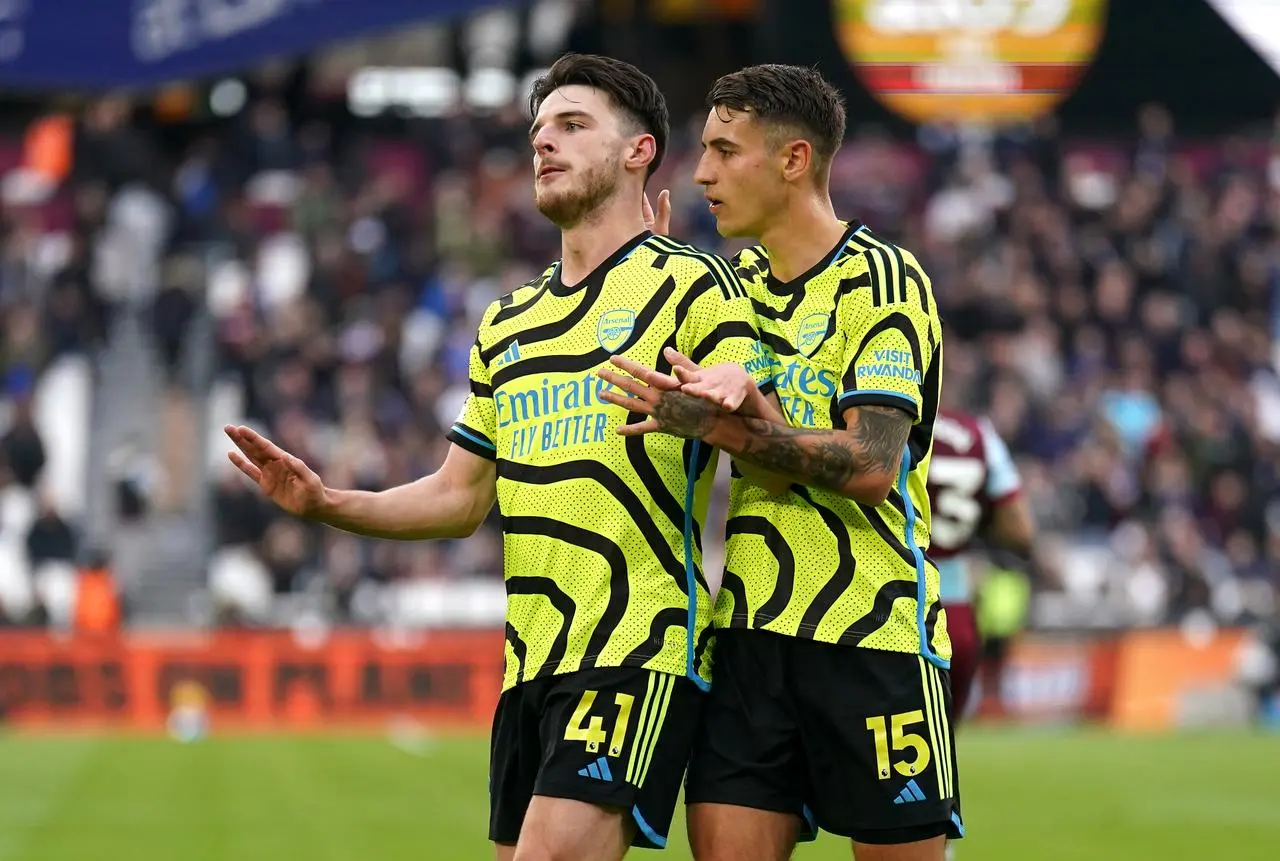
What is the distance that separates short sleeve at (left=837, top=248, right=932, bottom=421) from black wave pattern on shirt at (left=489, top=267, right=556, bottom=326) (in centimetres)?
87

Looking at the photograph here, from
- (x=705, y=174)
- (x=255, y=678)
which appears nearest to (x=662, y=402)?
(x=705, y=174)

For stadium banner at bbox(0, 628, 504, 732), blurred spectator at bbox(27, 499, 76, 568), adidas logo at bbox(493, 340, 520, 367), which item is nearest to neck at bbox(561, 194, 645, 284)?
adidas logo at bbox(493, 340, 520, 367)

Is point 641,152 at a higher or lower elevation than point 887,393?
higher

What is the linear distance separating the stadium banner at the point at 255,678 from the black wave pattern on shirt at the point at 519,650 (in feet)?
50.2

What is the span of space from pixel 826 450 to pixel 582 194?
3.50ft

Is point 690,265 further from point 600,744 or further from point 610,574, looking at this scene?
point 600,744

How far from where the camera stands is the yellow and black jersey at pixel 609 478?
5.43 m

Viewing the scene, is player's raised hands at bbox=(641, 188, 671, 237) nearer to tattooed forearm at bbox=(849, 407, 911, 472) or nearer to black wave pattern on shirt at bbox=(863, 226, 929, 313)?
black wave pattern on shirt at bbox=(863, 226, 929, 313)

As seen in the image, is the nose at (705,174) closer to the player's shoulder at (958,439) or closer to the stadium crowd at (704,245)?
the player's shoulder at (958,439)

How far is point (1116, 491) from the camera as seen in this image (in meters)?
24.0

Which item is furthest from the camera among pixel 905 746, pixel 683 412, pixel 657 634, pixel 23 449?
pixel 23 449

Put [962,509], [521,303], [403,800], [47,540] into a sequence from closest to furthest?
[521,303] < [962,509] < [403,800] < [47,540]

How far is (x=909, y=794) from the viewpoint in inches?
216

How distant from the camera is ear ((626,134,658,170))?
5.75 m
